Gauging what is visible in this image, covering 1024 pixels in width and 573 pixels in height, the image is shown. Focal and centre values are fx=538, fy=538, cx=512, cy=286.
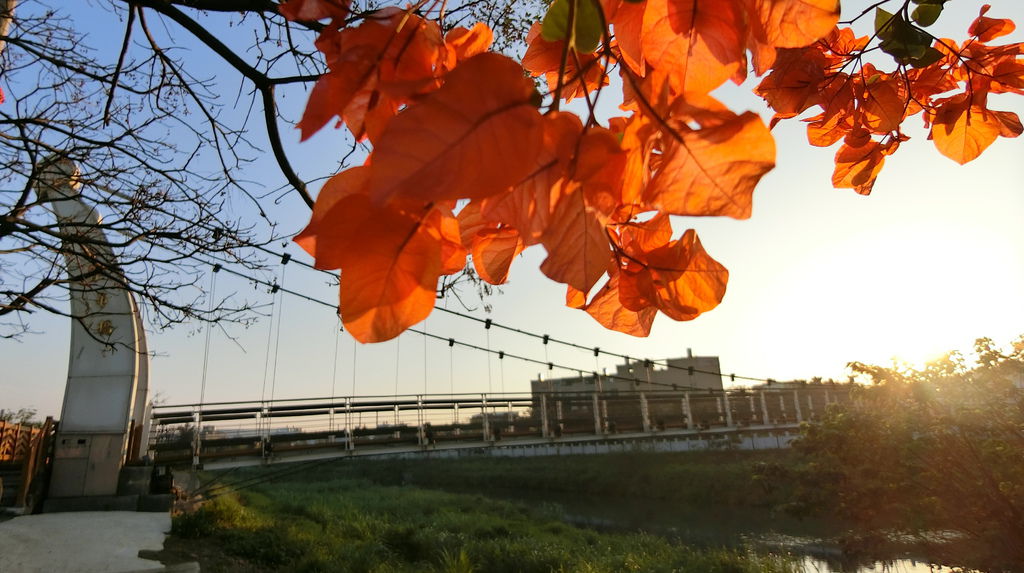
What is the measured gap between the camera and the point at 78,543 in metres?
5.14

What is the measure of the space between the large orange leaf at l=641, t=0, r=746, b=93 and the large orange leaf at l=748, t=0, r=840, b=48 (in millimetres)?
17

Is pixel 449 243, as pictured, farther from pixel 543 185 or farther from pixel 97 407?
pixel 97 407

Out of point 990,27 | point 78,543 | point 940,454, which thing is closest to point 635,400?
point 940,454

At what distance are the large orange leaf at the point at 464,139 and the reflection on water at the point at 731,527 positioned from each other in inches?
360

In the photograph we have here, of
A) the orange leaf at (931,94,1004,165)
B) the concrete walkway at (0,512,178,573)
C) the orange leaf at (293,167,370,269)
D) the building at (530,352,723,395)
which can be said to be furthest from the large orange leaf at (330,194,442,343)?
the building at (530,352,723,395)

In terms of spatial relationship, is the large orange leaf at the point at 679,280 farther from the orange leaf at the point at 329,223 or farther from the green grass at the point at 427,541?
the green grass at the point at 427,541

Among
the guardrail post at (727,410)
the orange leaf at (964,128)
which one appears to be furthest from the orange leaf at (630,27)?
the guardrail post at (727,410)

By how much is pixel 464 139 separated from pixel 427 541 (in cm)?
1019

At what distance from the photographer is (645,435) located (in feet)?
45.2

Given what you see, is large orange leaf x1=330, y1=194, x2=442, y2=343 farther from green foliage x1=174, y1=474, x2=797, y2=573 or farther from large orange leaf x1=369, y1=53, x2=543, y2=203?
green foliage x1=174, y1=474, x2=797, y2=573

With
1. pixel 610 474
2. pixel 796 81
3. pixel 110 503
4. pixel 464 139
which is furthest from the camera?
pixel 610 474

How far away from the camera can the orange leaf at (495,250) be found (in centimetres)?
26

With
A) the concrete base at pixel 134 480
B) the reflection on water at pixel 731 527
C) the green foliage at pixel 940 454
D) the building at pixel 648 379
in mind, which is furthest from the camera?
the building at pixel 648 379

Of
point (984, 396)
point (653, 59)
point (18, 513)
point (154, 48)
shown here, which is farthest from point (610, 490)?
point (653, 59)
